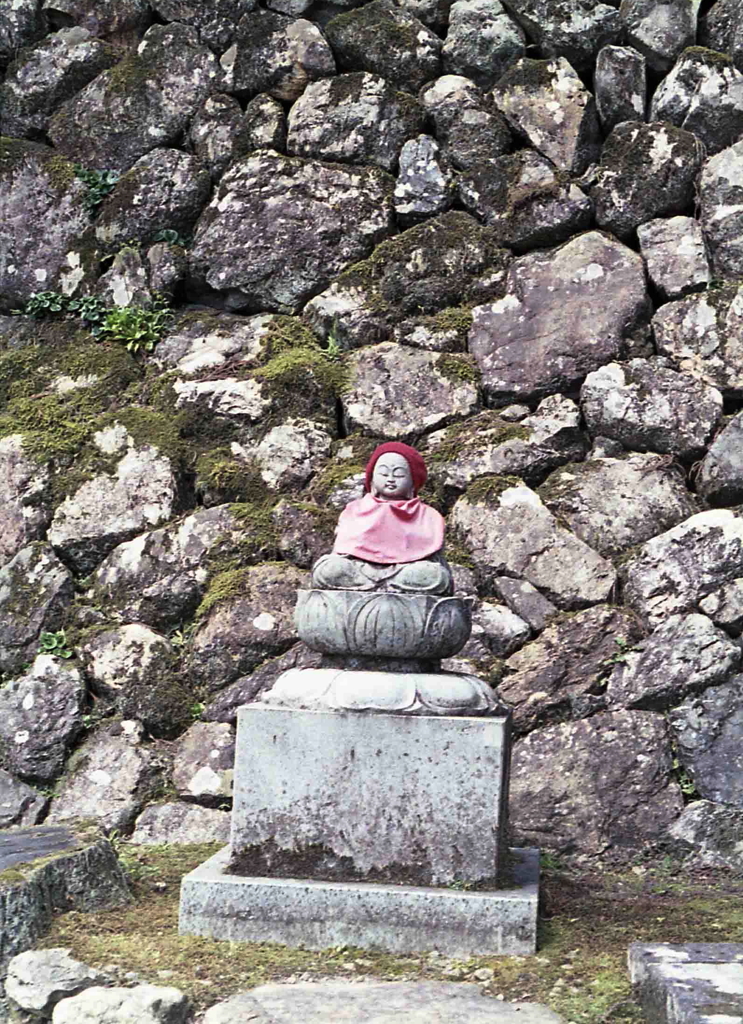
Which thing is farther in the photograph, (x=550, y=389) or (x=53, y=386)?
(x=53, y=386)

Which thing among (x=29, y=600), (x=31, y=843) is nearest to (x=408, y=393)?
(x=29, y=600)

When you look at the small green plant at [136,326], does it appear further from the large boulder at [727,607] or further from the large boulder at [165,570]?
the large boulder at [727,607]

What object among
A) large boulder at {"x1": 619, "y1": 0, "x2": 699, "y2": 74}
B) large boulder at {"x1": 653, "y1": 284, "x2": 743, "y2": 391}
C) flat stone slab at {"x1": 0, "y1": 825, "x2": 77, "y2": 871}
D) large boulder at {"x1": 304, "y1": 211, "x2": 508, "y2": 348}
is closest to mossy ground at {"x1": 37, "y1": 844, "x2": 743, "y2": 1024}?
flat stone slab at {"x1": 0, "y1": 825, "x2": 77, "y2": 871}

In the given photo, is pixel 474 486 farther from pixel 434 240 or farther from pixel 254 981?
pixel 254 981

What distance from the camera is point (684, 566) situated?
→ 7336 millimetres

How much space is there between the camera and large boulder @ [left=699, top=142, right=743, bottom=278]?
8617 mm

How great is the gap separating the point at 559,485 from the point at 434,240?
2297 mm

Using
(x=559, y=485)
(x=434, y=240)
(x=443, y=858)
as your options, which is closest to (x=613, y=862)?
(x=443, y=858)

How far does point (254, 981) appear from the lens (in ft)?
14.1

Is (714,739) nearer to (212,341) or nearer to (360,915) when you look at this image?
(360,915)

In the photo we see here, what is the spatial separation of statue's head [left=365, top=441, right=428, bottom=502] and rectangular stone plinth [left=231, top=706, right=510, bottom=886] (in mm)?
1074

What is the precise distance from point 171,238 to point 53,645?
11.5ft

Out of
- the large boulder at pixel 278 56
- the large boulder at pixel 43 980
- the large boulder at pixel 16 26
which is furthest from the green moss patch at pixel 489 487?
the large boulder at pixel 16 26

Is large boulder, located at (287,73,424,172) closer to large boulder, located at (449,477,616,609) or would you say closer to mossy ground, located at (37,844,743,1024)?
large boulder, located at (449,477,616,609)
